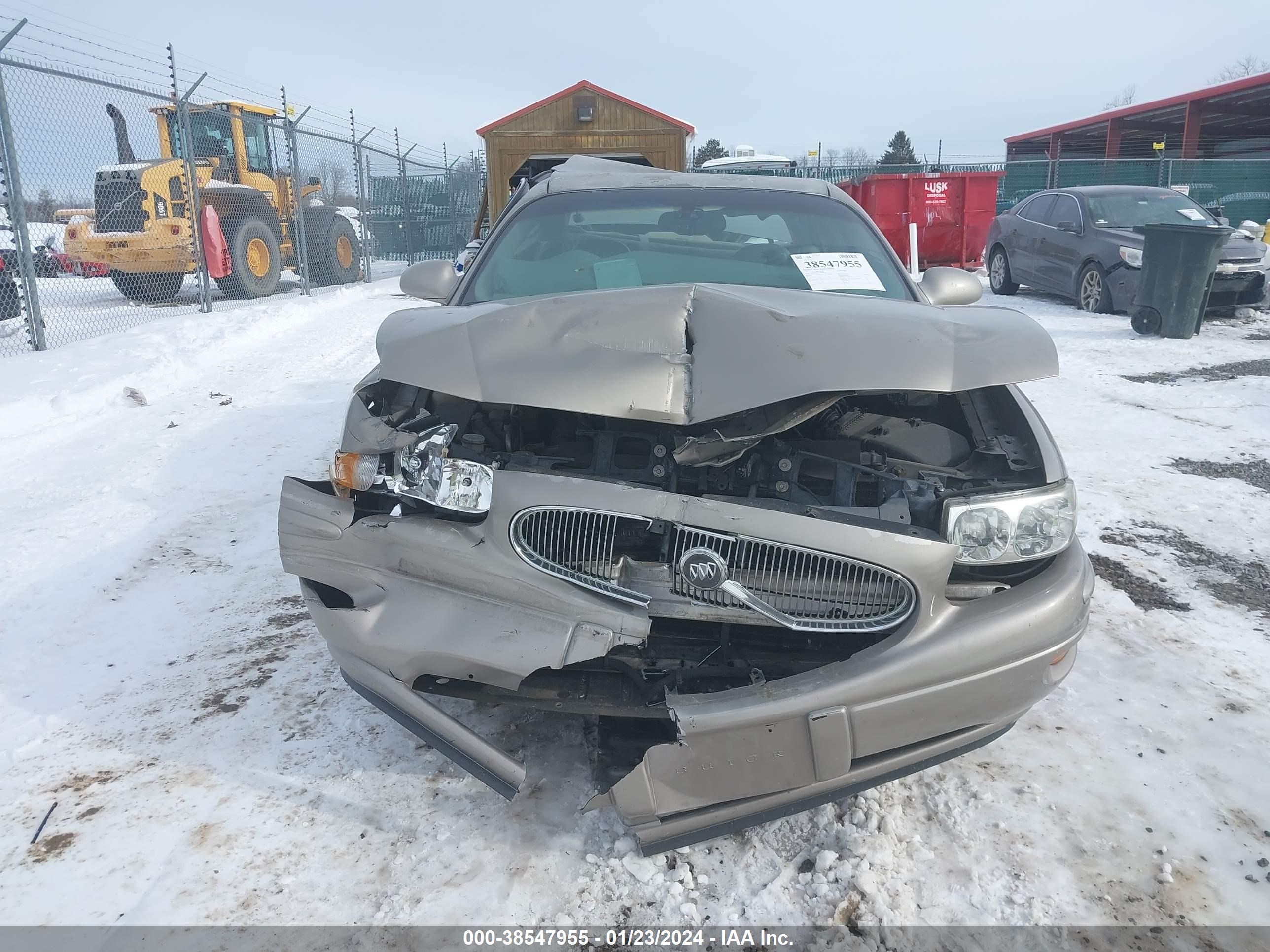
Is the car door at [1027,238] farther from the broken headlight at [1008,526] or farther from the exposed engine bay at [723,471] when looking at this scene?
the broken headlight at [1008,526]

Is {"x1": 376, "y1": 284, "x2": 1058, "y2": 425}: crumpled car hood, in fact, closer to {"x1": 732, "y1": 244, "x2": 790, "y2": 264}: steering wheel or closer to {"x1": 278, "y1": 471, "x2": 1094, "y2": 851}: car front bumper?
{"x1": 278, "y1": 471, "x2": 1094, "y2": 851}: car front bumper

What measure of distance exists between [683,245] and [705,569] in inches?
73.5

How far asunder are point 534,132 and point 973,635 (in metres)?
11.2

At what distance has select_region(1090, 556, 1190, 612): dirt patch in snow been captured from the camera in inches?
133

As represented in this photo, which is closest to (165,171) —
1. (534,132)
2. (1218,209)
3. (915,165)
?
(534,132)

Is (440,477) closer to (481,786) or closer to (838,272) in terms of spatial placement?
(481,786)

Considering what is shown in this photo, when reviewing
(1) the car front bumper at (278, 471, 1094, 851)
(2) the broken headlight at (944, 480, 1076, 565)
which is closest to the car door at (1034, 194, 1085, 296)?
(2) the broken headlight at (944, 480, 1076, 565)

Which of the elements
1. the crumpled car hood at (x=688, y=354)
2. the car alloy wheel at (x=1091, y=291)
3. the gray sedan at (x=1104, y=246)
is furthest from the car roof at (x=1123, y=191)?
the crumpled car hood at (x=688, y=354)

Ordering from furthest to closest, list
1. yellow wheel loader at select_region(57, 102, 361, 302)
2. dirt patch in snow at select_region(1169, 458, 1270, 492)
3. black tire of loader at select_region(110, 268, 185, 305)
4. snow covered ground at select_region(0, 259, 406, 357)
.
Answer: black tire of loader at select_region(110, 268, 185, 305), yellow wheel loader at select_region(57, 102, 361, 302), snow covered ground at select_region(0, 259, 406, 357), dirt patch in snow at select_region(1169, 458, 1270, 492)

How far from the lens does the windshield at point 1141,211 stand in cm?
1036

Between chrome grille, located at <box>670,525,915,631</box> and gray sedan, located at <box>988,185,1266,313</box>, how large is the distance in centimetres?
971

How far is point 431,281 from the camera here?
3.55m

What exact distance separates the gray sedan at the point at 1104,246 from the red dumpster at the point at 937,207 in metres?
3.29

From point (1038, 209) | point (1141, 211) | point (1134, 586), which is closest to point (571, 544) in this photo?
point (1134, 586)
